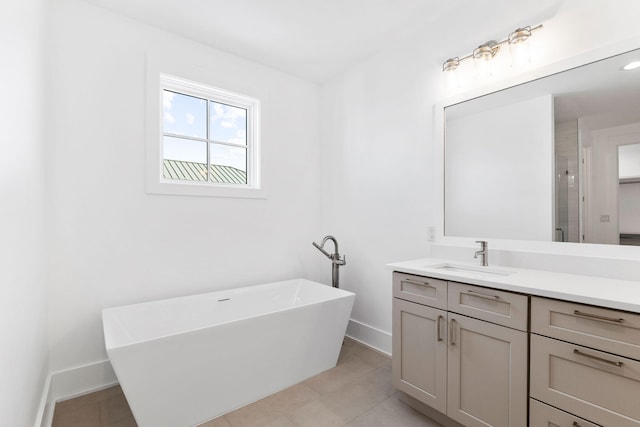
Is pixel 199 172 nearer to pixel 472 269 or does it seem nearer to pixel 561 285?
pixel 472 269

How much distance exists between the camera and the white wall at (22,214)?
3.37 ft

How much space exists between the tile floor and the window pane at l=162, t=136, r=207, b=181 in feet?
5.47

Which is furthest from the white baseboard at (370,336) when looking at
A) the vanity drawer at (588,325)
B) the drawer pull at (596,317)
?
the drawer pull at (596,317)

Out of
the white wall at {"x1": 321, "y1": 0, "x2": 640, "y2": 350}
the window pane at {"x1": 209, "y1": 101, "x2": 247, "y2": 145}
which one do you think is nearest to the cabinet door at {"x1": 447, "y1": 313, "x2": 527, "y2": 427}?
the white wall at {"x1": 321, "y1": 0, "x2": 640, "y2": 350}

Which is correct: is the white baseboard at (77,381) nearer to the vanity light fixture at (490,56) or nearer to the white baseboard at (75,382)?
the white baseboard at (75,382)

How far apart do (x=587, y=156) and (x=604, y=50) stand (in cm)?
54

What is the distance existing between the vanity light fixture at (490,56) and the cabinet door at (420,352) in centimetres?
161

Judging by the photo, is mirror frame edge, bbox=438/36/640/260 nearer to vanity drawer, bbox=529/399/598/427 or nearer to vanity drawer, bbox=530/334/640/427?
vanity drawer, bbox=530/334/640/427

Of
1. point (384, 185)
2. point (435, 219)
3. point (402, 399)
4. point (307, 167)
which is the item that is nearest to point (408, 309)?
point (402, 399)

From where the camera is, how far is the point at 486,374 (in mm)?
1464

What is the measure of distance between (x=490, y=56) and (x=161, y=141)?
2507mm

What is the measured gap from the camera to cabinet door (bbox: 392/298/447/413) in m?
1.66

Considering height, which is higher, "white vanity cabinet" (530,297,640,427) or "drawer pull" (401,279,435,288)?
"drawer pull" (401,279,435,288)

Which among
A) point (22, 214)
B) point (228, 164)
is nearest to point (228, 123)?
point (228, 164)
